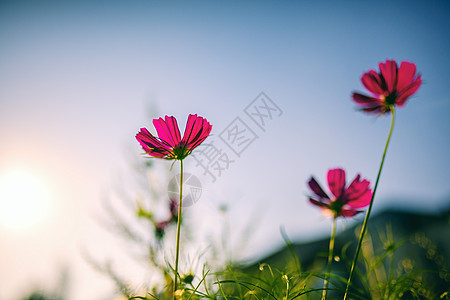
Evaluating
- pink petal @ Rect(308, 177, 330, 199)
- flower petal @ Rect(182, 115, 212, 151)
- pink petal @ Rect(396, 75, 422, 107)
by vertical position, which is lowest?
pink petal @ Rect(308, 177, 330, 199)

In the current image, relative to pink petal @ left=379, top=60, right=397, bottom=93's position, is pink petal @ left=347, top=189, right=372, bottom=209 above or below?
below

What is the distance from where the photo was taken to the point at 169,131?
34 centimetres

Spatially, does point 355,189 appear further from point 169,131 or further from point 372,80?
point 169,131

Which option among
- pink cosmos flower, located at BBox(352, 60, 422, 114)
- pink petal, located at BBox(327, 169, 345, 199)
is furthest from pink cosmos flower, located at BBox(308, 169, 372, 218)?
pink cosmos flower, located at BBox(352, 60, 422, 114)

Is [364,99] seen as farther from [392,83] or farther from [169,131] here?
[169,131]

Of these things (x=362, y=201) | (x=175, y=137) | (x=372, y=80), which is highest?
(x=175, y=137)

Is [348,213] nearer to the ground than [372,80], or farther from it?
nearer to the ground

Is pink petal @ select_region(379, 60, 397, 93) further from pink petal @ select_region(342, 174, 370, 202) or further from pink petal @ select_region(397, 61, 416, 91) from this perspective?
pink petal @ select_region(342, 174, 370, 202)

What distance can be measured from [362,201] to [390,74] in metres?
0.16

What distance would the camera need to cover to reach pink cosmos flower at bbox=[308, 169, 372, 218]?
0.36 m

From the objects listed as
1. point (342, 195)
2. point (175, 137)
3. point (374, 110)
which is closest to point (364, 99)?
point (374, 110)

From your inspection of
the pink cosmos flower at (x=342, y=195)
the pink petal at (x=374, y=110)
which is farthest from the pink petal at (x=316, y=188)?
the pink petal at (x=374, y=110)

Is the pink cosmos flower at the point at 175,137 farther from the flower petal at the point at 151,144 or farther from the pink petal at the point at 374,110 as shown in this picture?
the pink petal at the point at 374,110

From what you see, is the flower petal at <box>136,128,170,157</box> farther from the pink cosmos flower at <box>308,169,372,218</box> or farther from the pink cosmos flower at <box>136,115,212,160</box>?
the pink cosmos flower at <box>308,169,372,218</box>
